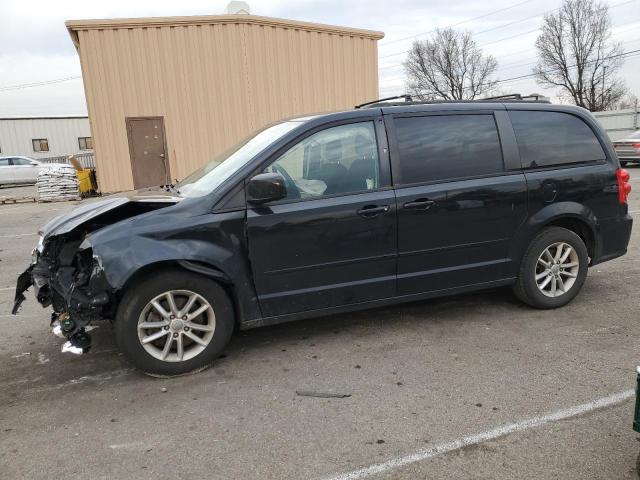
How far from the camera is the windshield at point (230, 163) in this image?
3.85 meters

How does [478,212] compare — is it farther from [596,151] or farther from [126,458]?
[126,458]

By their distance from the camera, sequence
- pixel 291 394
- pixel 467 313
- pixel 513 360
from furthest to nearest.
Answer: pixel 467 313 → pixel 513 360 → pixel 291 394

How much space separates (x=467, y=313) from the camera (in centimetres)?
463

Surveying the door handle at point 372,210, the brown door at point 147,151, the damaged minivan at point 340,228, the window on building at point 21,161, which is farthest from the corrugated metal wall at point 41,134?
the door handle at point 372,210

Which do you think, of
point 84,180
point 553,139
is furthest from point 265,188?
point 84,180

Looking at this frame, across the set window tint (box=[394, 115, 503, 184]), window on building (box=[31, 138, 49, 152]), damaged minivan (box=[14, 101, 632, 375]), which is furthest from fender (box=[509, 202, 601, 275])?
window on building (box=[31, 138, 49, 152])

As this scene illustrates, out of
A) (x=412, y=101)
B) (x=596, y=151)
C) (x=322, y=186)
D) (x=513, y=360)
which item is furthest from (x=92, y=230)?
(x=596, y=151)

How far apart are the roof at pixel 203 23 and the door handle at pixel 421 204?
12620 mm

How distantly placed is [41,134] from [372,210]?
4219 cm

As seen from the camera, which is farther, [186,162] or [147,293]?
[186,162]

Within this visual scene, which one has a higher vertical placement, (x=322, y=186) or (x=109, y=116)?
(x=109, y=116)

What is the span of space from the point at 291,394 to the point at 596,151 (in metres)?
3.41

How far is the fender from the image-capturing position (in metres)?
4.37

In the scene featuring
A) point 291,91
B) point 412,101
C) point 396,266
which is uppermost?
point 291,91
